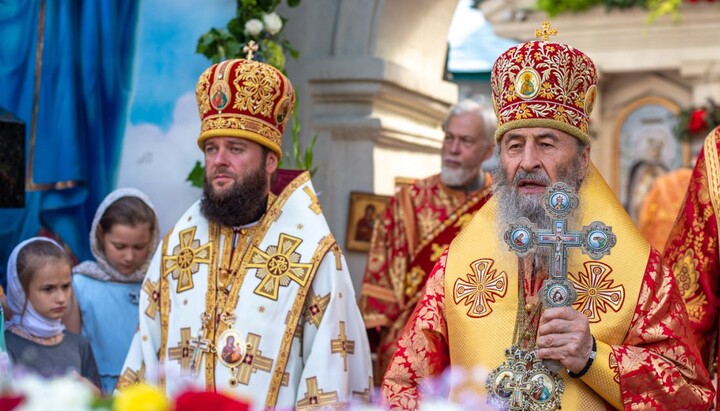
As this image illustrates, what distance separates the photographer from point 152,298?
5.07 m

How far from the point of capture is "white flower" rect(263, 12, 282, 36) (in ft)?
21.8

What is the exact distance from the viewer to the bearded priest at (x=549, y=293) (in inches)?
148

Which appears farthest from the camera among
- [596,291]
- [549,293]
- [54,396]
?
[596,291]

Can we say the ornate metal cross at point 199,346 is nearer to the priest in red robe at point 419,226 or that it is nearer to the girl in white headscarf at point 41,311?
the girl in white headscarf at point 41,311

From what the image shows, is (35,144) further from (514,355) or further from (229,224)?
(514,355)

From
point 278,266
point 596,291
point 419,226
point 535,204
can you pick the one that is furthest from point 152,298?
point 419,226

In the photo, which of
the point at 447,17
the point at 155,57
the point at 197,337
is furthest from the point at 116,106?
the point at 447,17

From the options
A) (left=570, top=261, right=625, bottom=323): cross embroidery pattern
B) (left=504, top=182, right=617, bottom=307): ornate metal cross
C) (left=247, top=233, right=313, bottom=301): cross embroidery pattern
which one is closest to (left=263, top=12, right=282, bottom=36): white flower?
(left=247, top=233, right=313, bottom=301): cross embroidery pattern

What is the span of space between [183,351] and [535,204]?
1.51 metres

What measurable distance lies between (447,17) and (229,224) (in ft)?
12.2

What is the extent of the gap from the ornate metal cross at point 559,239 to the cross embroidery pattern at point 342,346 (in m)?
1.21

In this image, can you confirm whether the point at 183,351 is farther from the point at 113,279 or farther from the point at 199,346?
the point at 113,279

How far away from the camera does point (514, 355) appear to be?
3900 mm

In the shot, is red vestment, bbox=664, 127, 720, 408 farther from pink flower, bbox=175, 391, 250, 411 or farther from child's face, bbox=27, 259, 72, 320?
pink flower, bbox=175, 391, 250, 411
